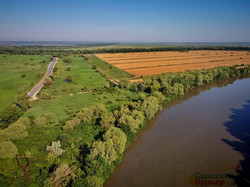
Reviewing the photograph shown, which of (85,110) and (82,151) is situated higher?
(85,110)

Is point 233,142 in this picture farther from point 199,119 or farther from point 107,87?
point 107,87

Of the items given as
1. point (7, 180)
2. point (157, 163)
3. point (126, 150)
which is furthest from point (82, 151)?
point (157, 163)

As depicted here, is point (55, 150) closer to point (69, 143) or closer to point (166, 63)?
point (69, 143)

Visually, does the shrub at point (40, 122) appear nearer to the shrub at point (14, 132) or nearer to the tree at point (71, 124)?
the shrub at point (14, 132)

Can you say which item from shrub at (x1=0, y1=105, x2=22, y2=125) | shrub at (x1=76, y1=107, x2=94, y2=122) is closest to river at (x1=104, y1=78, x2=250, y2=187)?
shrub at (x1=76, y1=107, x2=94, y2=122)

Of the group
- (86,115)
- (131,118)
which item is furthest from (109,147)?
(86,115)

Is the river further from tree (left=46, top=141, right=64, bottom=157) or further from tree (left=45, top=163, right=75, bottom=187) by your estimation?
tree (left=46, top=141, right=64, bottom=157)

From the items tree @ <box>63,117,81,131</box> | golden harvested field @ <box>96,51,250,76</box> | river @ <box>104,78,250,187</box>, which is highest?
golden harvested field @ <box>96,51,250,76</box>

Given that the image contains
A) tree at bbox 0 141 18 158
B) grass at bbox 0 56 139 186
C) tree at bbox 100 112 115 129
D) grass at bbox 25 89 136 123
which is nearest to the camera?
grass at bbox 0 56 139 186
